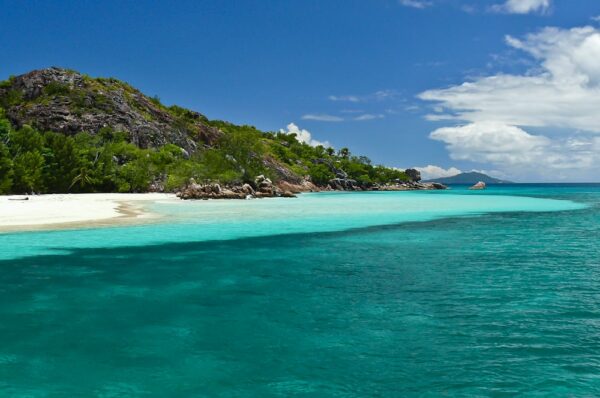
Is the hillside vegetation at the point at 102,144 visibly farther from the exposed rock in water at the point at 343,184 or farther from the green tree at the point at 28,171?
the exposed rock in water at the point at 343,184

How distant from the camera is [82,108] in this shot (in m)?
128

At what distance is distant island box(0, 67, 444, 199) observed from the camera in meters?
76.8

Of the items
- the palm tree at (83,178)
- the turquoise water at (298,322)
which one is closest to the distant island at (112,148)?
the palm tree at (83,178)

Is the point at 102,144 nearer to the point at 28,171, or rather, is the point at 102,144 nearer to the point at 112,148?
the point at 112,148

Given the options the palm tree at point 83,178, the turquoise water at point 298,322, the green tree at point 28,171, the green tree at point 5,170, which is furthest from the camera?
the palm tree at point 83,178

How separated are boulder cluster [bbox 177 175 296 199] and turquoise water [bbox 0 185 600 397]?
56.0 m

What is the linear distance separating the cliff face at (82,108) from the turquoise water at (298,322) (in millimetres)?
109028

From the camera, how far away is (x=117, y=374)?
834cm

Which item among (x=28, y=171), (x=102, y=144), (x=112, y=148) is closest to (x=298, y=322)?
(x=28, y=171)

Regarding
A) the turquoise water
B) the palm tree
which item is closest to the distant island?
the palm tree

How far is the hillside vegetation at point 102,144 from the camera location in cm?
7569

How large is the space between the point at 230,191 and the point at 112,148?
35.7m

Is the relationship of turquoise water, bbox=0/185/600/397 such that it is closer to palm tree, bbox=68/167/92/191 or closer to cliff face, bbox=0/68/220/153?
palm tree, bbox=68/167/92/191

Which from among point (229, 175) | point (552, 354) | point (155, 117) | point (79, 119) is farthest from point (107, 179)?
point (552, 354)
